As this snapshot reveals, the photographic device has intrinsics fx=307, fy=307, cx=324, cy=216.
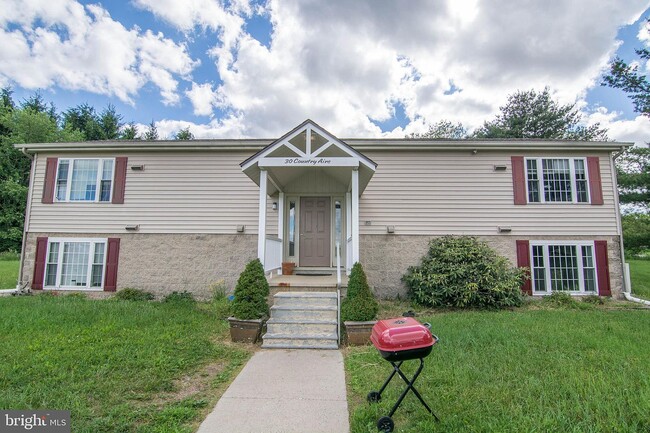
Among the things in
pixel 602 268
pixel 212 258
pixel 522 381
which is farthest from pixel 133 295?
pixel 602 268

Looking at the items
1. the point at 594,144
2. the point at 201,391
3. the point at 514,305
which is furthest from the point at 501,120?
the point at 201,391

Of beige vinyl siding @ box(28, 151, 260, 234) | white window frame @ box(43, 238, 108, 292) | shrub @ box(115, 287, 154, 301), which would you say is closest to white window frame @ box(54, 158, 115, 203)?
beige vinyl siding @ box(28, 151, 260, 234)

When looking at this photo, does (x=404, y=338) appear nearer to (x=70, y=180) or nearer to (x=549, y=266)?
(x=549, y=266)

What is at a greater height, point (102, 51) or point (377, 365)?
point (102, 51)

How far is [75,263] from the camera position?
8.77 meters

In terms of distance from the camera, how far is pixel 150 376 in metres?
3.48

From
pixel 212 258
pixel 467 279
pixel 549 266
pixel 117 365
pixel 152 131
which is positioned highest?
pixel 152 131

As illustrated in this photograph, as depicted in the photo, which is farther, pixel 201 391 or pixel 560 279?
pixel 560 279

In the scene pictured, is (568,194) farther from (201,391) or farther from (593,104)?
(593,104)

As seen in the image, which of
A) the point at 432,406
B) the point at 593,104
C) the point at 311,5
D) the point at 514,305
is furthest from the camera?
the point at 593,104

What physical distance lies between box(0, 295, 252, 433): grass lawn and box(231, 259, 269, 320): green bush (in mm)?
533

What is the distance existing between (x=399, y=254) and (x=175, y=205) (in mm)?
6521

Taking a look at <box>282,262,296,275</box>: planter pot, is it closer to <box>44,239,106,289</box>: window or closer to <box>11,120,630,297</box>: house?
<box>11,120,630,297</box>: house

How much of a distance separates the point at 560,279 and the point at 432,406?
7.84m
